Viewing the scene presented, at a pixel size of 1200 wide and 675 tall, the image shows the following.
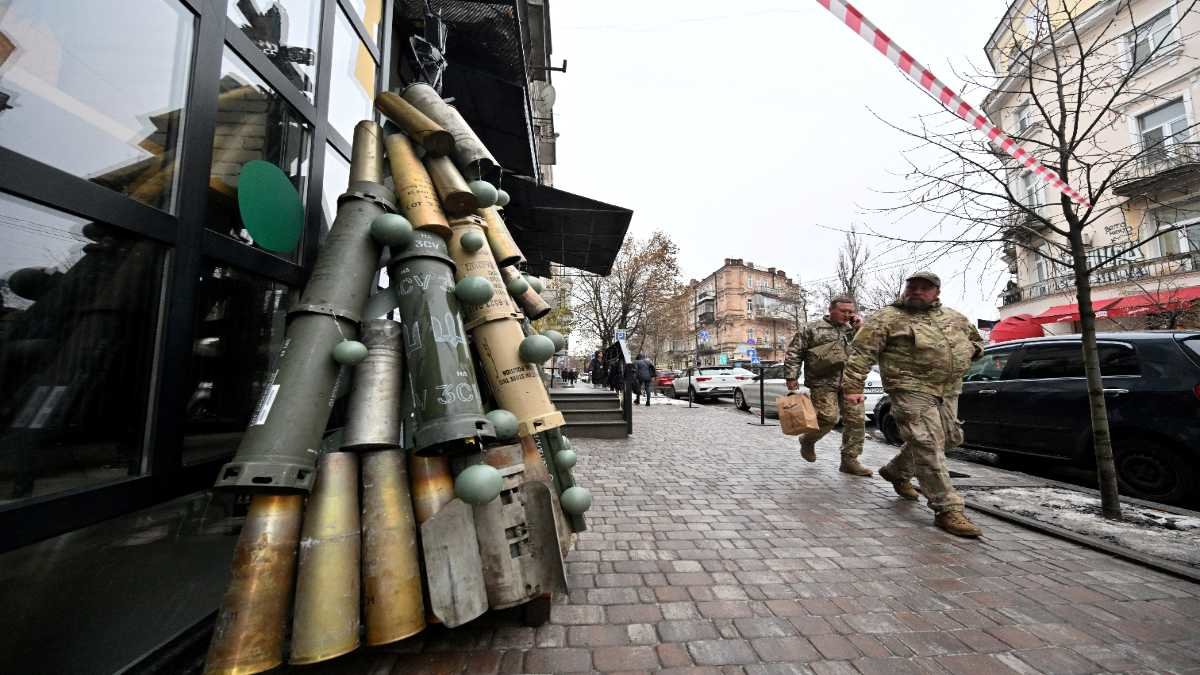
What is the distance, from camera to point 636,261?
23875mm

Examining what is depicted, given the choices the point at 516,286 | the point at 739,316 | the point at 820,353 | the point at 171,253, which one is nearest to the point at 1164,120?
the point at 820,353

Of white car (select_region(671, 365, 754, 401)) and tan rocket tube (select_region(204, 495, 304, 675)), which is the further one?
white car (select_region(671, 365, 754, 401))

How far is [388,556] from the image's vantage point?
5.74ft

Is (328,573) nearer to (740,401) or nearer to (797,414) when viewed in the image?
(797,414)

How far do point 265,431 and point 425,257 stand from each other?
97cm

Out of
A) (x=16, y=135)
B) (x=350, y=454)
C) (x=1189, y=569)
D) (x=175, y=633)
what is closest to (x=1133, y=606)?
(x=1189, y=569)

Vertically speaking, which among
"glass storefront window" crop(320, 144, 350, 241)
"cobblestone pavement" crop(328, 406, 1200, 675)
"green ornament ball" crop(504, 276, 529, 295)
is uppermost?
"glass storefront window" crop(320, 144, 350, 241)

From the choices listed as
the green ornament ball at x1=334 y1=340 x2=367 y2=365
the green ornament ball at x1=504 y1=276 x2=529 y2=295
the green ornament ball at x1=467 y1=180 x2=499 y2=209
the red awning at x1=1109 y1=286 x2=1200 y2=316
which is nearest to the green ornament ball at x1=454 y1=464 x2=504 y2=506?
the green ornament ball at x1=334 y1=340 x2=367 y2=365

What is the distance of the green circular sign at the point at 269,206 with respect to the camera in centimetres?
225

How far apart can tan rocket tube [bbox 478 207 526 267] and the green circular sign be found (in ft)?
3.42

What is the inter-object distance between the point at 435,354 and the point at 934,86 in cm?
510

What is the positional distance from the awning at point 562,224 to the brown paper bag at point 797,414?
3.56 meters

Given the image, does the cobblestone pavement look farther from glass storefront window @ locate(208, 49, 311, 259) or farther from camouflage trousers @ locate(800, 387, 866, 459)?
glass storefront window @ locate(208, 49, 311, 259)

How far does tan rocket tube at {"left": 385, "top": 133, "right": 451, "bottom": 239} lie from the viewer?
7.52 ft
